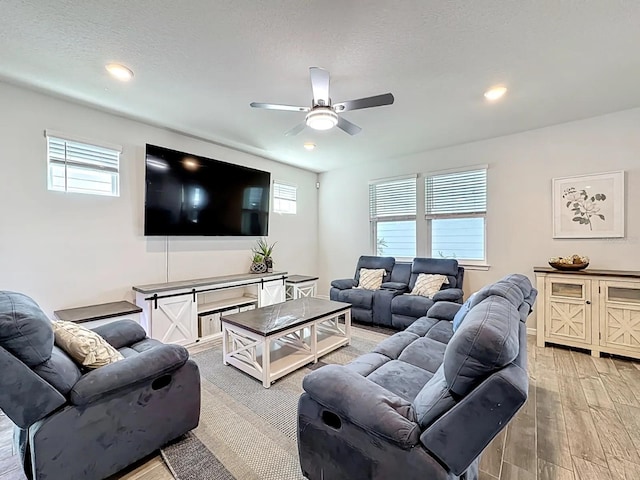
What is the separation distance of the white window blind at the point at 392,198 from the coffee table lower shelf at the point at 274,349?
245cm

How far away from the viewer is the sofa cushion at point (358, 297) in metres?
4.33

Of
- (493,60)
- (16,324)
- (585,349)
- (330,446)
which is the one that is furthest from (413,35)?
(585,349)

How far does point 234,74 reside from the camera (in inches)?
100.0

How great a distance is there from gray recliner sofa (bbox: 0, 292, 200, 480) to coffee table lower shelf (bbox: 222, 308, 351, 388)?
797 mm

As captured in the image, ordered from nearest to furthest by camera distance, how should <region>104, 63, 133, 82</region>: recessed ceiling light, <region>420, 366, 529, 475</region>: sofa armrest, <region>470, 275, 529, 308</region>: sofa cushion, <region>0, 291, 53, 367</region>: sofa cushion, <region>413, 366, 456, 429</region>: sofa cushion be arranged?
1. <region>420, 366, 529, 475</region>: sofa armrest
2. <region>413, 366, 456, 429</region>: sofa cushion
3. <region>0, 291, 53, 367</region>: sofa cushion
4. <region>470, 275, 529, 308</region>: sofa cushion
5. <region>104, 63, 133, 82</region>: recessed ceiling light

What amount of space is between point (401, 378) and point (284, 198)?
14.1 feet

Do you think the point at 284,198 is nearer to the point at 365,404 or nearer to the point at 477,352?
the point at 365,404

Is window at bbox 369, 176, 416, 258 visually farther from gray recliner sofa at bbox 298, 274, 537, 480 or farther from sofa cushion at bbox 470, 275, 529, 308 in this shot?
gray recliner sofa at bbox 298, 274, 537, 480

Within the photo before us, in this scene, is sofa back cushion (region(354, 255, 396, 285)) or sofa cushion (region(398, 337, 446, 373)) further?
sofa back cushion (region(354, 255, 396, 285))

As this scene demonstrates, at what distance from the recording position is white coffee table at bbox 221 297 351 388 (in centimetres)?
262

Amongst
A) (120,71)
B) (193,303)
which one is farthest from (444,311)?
(120,71)

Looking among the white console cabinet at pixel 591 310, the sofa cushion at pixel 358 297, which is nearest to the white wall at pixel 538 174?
the white console cabinet at pixel 591 310

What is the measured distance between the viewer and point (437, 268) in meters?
4.43

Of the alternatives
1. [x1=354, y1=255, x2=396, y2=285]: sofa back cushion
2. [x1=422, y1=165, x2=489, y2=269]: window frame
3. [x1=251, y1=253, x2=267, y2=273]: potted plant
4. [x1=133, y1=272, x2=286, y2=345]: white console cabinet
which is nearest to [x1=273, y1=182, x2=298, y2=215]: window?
[x1=251, y1=253, x2=267, y2=273]: potted plant
